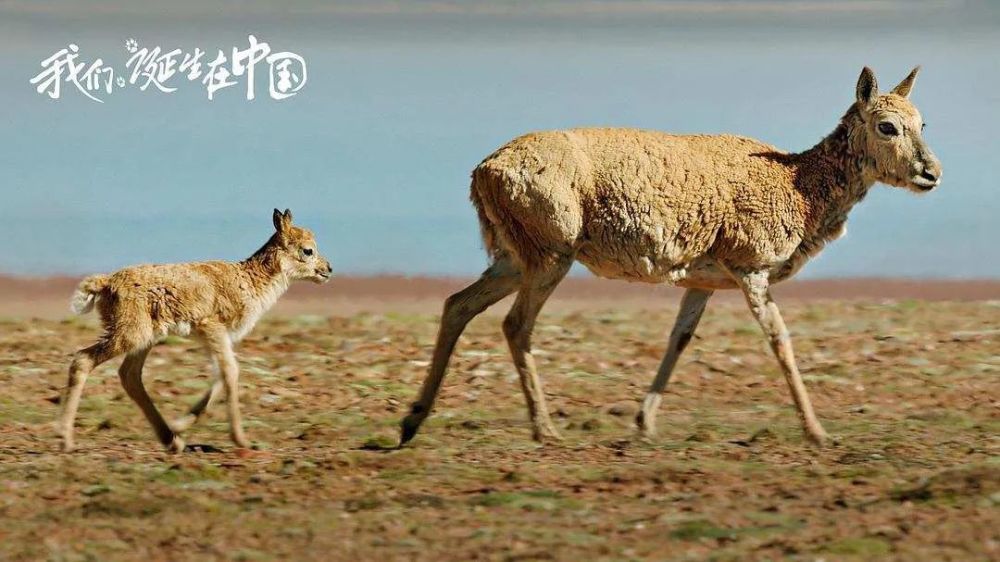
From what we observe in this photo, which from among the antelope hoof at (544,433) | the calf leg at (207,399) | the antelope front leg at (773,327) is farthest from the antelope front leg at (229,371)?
the antelope front leg at (773,327)

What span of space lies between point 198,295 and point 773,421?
5860 mm

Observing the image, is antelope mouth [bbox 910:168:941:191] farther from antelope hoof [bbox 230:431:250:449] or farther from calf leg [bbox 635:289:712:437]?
antelope hoof [bbox 230:431:250:449]

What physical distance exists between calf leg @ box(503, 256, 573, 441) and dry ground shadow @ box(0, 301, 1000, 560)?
327 mm

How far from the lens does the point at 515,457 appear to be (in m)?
12.4

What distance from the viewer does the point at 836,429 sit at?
14.9 metres

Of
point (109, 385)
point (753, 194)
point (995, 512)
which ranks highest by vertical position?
point (753, 194)

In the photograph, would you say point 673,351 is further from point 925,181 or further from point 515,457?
point 925,181

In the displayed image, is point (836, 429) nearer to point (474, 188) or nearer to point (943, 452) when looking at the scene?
point (943, 452)

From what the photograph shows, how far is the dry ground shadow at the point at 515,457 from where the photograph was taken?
943 centimetres

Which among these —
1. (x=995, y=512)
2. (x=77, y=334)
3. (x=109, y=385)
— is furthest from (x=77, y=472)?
(x=77, y=334)

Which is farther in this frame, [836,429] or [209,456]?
[836,429]

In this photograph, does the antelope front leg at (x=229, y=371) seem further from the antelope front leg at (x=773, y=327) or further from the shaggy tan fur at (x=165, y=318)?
the antelope front leg at (x=773, y=327)

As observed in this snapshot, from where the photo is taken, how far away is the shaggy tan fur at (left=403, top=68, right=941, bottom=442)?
13.0 metres

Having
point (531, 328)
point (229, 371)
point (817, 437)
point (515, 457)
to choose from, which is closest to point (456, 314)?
point (531, 328)
